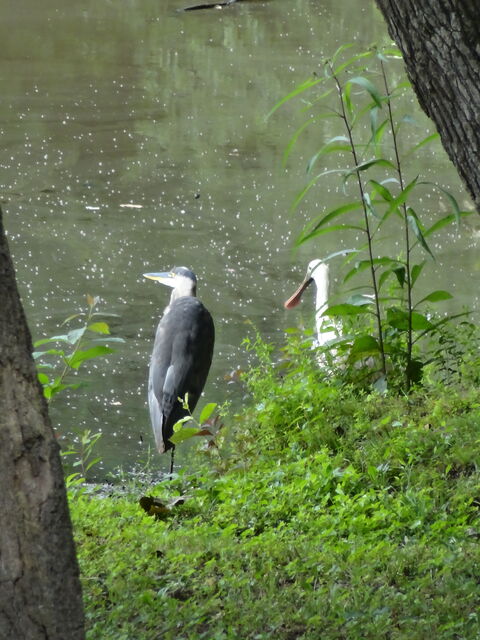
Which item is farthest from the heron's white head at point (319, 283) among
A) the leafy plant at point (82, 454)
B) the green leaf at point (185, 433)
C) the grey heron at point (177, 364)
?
the green leaf at point (185, 433)

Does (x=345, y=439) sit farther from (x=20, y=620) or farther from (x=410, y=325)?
(x=20, y=620)

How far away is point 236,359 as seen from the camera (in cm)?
657

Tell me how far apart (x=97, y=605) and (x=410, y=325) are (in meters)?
1.87

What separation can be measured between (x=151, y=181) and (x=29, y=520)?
7526mm

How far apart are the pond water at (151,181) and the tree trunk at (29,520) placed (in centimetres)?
323

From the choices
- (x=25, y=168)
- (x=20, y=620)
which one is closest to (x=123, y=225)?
(x=25, y=168)

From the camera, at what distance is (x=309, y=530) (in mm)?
3424

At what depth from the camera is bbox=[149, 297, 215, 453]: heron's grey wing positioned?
536cm

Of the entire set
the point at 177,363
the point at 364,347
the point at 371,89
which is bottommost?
the point at 364,347

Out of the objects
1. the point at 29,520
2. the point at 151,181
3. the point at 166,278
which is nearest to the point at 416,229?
the point at 29,520

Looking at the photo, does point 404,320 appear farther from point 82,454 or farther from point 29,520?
point 29,520

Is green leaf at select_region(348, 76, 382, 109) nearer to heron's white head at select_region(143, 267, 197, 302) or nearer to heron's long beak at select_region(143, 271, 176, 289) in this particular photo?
heron's white head at select_region(143, 267, 197, 302)

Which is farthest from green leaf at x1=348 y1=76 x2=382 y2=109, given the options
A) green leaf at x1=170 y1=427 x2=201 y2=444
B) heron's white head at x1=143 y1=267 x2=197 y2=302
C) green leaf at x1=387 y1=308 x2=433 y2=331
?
heron's white head at x1=143 y1=267 x2=197 y2=302

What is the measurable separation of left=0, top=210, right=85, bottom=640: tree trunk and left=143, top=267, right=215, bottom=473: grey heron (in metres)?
3.06
